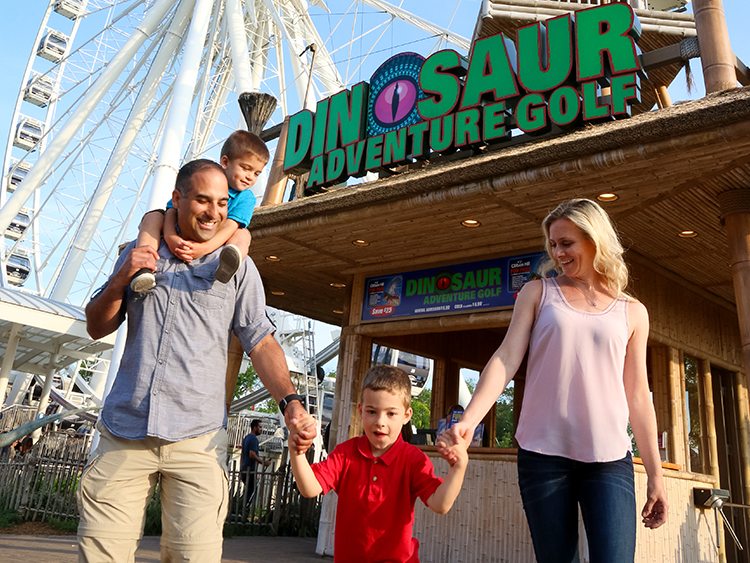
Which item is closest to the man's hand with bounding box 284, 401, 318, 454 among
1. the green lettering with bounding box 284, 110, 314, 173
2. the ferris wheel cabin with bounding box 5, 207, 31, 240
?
the green lettering with bounding box 284, 110, 314, 173

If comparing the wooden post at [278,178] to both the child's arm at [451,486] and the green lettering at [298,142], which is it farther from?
the child's arm at [451,486]

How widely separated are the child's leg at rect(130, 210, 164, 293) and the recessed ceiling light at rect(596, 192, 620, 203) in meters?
4.71

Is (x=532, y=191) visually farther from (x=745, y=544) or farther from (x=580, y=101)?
(x=745, y=544)

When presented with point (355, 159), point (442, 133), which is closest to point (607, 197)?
point (442, 133)

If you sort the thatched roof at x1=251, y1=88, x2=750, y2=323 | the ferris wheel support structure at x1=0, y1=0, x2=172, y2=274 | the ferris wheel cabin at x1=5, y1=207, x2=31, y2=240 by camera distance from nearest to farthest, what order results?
the thatched roof at x1=251, y1=88, x2=750, y2=323, the ferris wheel support structure at x1=0, y1=0, x2=172, y2=274, the ferris wheel cabin at x1=5, y1=207, x2=31, y2=240

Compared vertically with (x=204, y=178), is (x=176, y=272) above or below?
below

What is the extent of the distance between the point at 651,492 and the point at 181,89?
49.5ft

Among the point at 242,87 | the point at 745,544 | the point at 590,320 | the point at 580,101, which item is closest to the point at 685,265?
the point at 580,101

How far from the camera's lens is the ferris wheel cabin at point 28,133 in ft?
110

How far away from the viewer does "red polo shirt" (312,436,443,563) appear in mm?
2656

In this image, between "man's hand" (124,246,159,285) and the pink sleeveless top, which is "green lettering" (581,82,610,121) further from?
"man's hand" (124,246,159,285)

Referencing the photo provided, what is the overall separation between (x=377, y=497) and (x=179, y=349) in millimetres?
978

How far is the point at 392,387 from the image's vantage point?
2.74m

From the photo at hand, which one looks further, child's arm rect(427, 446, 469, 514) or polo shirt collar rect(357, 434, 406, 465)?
polo shirt collar rect(357, 434, 406, 465)
